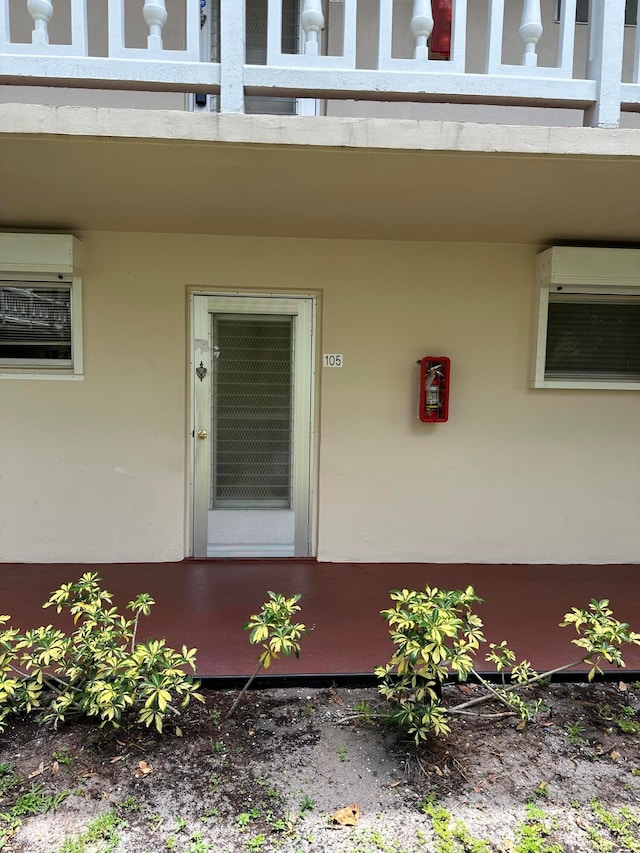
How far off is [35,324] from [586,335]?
4.12 m

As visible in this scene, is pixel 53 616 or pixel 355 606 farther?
pixel 355 606

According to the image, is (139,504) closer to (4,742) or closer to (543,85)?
(4,742)

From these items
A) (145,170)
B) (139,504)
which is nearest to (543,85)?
(145,170)

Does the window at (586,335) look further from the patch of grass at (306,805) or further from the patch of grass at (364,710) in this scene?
the patch of grass at (306,805)

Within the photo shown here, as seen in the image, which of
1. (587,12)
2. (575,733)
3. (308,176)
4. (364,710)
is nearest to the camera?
(575,733)

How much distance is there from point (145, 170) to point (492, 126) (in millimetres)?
1658

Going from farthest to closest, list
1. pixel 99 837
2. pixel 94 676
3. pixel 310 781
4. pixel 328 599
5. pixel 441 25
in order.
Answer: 1. pixel 328 599
2. pixel 441 25
3. pixel 94 676
4. pixel 310 781
5. pixel 99 837

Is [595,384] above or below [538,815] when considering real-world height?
above

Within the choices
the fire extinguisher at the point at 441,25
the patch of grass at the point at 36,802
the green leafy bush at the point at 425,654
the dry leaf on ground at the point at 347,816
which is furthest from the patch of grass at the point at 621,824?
the fire extinguisher at the point at 441,25

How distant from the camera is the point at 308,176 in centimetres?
272

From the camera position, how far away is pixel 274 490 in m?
4.20

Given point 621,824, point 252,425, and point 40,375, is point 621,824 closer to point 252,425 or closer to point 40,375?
point 252,425

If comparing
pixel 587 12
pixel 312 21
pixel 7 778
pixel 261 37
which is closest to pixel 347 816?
pixel 7 778

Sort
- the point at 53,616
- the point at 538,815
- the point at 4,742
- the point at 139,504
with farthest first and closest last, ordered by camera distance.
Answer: the point at 139,504 < the point at 53,616 < the point at 4,742 < the point at 538,815
